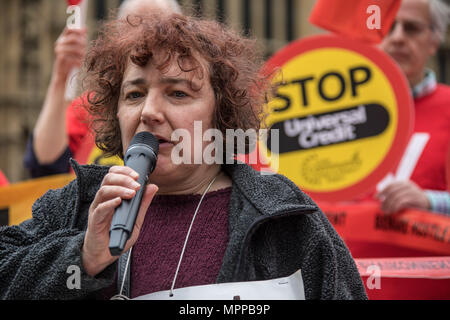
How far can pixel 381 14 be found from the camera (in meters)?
2.87

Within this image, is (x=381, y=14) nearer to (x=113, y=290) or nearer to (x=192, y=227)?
(x=192, y=227)

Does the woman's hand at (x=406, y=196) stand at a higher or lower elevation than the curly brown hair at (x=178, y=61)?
lower

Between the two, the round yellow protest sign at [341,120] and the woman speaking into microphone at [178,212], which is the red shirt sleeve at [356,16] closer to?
the round yellow protest sign at [341,120]

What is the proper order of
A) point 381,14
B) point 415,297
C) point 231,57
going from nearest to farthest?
point 231,57, point 415,297, point 381,14

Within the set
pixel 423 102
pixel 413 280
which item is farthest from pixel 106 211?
pixel 423 102

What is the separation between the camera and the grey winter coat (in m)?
1.58

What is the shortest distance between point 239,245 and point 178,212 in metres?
0.26

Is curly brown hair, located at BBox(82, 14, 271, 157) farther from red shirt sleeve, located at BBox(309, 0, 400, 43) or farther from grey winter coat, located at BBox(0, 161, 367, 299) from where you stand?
red shirt sleeve, located at BBox(309, 0, 400, 43)

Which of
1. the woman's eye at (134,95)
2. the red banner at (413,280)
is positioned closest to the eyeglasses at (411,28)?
the red banner at (413,280)

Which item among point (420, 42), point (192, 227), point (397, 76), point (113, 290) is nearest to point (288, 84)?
point (397, 76)

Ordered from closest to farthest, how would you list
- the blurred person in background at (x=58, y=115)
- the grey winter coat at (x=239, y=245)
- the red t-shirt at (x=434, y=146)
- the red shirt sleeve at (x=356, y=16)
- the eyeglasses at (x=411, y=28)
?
the grey winter coat at (x=239, y=245), the red shirt sleeve at (x=356, y=16), the red t-shirt at (x=434, y=146), the blurred person in background at (x=58, y=115), the eyeglasses at (x=411, y=28)

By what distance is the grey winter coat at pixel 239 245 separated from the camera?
1575 millimetres

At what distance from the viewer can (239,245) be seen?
1.68 metres
